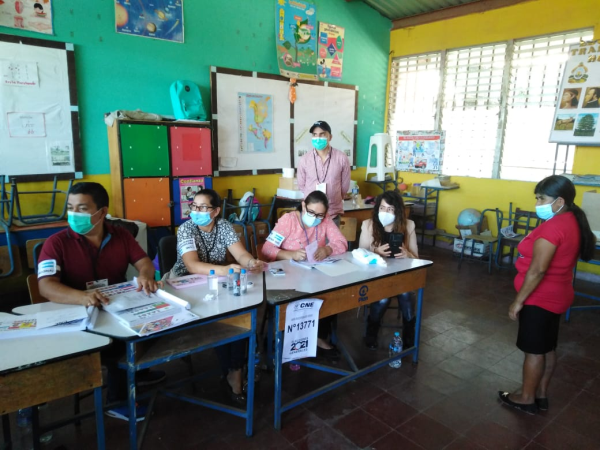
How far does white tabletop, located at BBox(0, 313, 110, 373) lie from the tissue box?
380 cm

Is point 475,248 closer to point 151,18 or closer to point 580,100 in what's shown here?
point 580,100

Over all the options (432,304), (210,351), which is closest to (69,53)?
(210,351)

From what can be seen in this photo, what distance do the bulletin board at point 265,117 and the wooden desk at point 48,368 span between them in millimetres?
3724

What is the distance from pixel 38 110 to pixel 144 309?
3038 millimetres

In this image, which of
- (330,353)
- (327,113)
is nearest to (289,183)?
(327,113)

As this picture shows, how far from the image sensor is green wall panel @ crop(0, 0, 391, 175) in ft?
13.4

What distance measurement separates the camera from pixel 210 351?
3115mm

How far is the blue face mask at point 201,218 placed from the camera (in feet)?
8.36

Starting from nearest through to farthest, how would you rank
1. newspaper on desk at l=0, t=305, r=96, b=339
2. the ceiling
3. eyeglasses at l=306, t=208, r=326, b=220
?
newspaper on desk at l=0, t=305, r=96, b=339 → eyeglasses at l=306, t=208, r=326, b=220 → the ceiling

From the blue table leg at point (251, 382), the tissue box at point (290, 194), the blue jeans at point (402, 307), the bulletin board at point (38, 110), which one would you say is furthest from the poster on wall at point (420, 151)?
the blue table leg at point (251, 382)

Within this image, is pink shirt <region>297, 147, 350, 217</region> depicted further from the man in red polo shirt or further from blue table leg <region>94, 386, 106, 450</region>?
blue table leg <region>94, 386, 106, 450</region>

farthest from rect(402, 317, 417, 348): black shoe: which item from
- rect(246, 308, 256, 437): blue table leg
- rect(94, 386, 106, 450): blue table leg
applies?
rect(94, 386, 106, 450): blue table leg

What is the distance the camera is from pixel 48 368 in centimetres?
148

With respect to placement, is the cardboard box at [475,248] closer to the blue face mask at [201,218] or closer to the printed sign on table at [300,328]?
the printed sign on table at [300,328]
